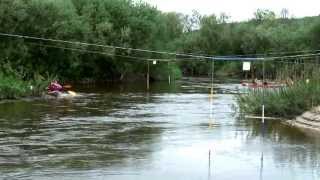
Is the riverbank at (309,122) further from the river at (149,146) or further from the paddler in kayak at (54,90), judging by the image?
the paddler in kayak at (54,90)

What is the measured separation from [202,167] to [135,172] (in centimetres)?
206

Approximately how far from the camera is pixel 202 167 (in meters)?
17.2

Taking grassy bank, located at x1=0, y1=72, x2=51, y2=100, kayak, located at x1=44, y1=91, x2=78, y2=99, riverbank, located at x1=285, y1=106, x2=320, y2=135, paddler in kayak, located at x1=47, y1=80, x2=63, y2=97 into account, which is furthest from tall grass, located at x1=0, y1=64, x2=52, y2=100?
riverbank, located at x1=285, y1=106, x2=320, y2=135

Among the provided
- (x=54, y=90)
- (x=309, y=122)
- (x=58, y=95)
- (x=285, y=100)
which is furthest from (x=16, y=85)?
(x=309, y=122)

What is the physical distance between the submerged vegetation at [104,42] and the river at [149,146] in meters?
12.7

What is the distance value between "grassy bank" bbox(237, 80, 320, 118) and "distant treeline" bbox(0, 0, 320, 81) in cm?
2367

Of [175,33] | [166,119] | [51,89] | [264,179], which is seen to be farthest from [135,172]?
[175,33]

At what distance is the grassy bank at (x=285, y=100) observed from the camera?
29859mm

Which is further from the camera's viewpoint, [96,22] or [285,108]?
[96,22]

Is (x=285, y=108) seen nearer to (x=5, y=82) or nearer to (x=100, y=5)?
(x=5, y=82)

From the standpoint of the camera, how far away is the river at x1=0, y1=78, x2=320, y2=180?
53.1 ft

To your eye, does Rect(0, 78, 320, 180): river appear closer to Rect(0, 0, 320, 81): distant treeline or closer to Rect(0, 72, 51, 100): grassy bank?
Rect(0, 72, 51, 100): grassy bank

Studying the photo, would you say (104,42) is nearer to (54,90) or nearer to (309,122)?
(54,90)

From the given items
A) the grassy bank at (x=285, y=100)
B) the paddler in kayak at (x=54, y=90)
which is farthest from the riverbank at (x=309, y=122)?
the paddler in kayak at (x=54, y=90)
